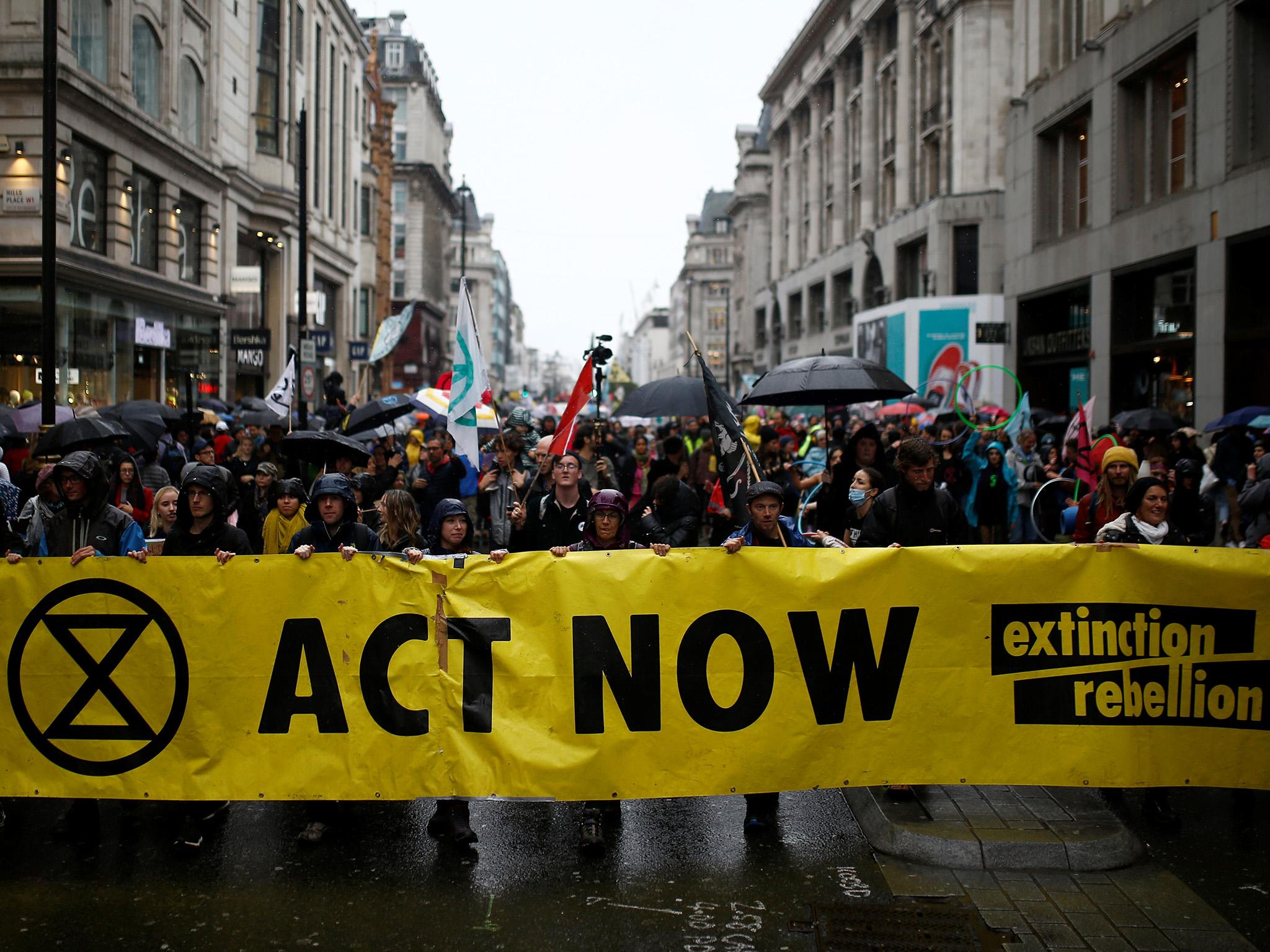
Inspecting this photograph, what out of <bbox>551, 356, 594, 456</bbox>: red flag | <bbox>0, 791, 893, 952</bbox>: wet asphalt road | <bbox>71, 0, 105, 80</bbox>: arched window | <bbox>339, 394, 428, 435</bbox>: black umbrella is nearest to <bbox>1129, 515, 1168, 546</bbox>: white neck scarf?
<bbox>0, 791, 893, 952</bbox>: wet asphalt road

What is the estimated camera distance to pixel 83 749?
576 centimetres

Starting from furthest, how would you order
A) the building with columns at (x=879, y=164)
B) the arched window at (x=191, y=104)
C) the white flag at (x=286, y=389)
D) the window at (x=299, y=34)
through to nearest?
the building with columns at (x=879, y=164) < the window at (x=299, y=34) < the arched window at (x=191, y=104) < the white flag at (x=286, y=389)

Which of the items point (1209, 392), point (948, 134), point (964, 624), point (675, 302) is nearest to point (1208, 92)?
point (1209, 392)

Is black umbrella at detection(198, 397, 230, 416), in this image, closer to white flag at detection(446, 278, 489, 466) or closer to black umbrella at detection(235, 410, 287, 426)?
black umbrella at detection(235, 410, 287, 426)

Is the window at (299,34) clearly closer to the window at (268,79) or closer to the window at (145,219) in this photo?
the window at (268,79)

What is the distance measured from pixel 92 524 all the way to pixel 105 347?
2109 centimetres

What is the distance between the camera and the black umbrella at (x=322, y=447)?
10.9m

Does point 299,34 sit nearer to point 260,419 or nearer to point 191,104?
point 191,104

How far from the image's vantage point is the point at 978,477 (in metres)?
14.9

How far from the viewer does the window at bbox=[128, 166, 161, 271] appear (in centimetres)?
2778

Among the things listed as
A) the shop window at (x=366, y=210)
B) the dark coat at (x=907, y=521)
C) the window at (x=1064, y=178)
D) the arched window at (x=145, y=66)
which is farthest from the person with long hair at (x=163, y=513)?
the shop window at (x=366, y=210)

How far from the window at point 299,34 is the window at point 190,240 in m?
11.4

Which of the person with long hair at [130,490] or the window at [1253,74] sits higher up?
the window at [1253,74]

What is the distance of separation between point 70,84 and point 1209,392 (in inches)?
883
